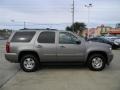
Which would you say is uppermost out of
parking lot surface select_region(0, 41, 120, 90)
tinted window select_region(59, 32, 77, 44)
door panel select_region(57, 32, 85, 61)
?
tinted window select_region(59, 32, 77, 44)

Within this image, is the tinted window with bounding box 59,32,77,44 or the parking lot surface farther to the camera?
the tinted window with bounding box 59,32,77,44

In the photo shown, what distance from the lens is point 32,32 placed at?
1015cm

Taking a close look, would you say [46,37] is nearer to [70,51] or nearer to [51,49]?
[51,49]

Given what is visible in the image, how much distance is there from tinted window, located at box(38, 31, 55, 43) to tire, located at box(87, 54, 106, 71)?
1.87 m

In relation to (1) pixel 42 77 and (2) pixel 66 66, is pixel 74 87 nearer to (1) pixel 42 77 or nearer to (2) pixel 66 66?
(1) pixel 42 77

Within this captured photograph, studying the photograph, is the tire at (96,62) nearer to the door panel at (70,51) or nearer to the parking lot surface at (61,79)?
the parking lot surface at (61,79)

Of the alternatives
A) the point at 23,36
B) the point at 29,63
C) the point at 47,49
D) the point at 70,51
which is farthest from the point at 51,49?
the point at 23,36

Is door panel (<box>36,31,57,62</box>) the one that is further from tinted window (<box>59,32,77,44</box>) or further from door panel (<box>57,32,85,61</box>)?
tinted window (<box>59,32,77,44</box>)

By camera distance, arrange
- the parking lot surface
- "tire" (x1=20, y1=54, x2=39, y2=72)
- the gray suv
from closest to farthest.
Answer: the parking lot surface → the gray suv → "tire" (x1=20, y1=54, x2=39, y2=72)

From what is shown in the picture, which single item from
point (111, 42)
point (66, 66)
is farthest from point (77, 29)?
point (66, 66)

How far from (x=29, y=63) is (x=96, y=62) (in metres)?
2.99

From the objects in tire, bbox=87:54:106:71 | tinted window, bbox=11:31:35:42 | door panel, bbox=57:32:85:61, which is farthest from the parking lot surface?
tinted window, bbox=11:31:35:42

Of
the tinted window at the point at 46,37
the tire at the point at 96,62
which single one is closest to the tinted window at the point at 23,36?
the tinted window at the point at 46,37

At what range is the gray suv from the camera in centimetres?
988
